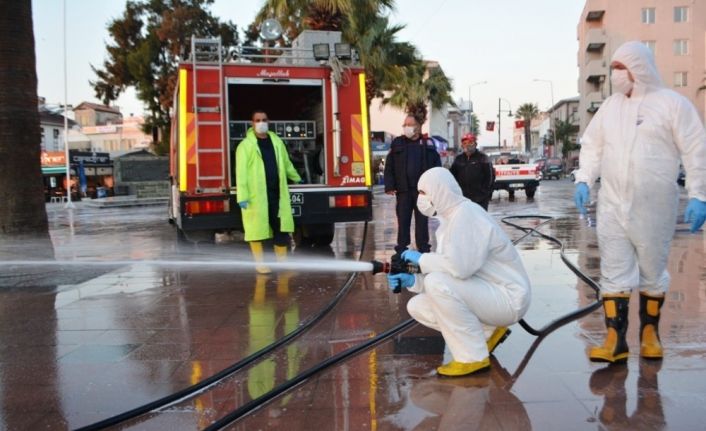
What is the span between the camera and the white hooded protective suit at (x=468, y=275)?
12.0 ft

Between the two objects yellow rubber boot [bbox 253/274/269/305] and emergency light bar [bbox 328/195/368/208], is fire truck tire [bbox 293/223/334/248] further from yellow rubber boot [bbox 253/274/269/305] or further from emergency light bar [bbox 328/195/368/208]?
yellow rubber boot [bbox 253/274/269/305]

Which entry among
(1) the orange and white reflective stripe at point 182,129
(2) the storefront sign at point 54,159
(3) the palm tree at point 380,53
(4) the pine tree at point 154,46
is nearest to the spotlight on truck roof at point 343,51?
(1) the orange and white reflective stripe at point 182,129

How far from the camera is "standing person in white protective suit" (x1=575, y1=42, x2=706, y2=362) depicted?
3770mm

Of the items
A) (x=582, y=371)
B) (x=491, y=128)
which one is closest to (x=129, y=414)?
(x=582, y=371)

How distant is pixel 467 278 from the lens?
3.74 m

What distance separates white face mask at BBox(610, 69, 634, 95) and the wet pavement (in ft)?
5.60

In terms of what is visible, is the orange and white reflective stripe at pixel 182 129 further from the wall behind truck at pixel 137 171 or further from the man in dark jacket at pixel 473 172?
the wall behind truck at pixel 137 171

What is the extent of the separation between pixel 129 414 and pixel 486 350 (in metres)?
2.05

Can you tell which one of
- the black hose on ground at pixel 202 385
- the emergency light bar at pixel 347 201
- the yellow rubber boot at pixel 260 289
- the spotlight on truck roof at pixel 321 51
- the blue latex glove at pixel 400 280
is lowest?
the black hose on ground at pixel 202 385

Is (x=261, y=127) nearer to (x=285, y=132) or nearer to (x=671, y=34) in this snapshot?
(x=285, y=132)

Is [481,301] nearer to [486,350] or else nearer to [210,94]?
[486,350]

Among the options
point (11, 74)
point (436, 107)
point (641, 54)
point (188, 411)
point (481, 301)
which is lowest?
point (188, 411)

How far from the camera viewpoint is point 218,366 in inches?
164

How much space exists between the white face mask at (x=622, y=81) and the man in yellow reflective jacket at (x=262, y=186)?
4.50m
